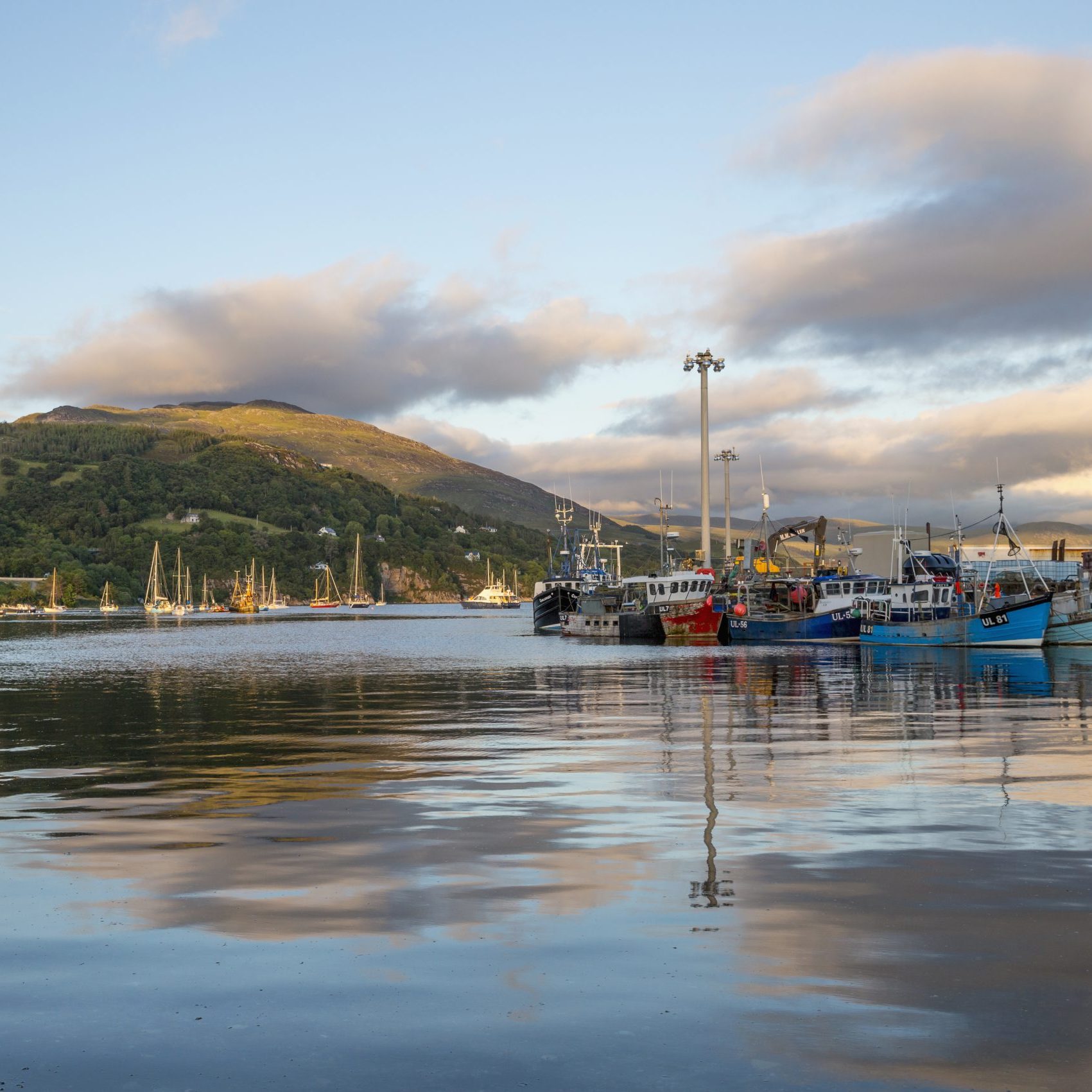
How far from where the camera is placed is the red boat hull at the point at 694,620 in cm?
9862

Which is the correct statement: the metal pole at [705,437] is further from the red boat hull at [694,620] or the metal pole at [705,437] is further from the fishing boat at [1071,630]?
the fishing boat at [1071,630]

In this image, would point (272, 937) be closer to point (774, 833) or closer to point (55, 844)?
point (55, 844)

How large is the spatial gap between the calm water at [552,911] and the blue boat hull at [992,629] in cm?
5048

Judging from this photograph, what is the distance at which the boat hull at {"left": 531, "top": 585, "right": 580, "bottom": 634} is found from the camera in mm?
139625

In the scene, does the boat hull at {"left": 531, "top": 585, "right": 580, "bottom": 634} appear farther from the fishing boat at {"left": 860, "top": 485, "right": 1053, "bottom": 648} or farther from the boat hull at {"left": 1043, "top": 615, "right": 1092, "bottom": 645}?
the boat hull at {"left": 1043, "top": 615, "right": 1092, "bottom": 645}

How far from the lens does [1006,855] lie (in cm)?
1420

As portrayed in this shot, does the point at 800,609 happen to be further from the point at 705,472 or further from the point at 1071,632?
the point at 1071,632

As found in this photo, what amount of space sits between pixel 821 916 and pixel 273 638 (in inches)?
4659

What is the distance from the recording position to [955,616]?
318 feet

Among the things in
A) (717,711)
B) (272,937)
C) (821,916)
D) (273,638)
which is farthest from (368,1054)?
(273,638)

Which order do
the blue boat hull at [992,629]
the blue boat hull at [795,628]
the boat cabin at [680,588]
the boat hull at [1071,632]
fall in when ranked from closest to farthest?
the blue boat hull at [992,629] → the boat hull at [1071,632] → the blue boat hull at [795,628] → the boat cabin at [680,588]

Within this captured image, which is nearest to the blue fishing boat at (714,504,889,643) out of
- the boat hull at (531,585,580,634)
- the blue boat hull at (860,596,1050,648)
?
the blue boat hull at (860,596,1050,648)

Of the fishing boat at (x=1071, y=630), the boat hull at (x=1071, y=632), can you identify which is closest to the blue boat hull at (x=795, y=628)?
the fishing boat at (x=1071, y=630)

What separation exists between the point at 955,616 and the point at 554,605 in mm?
52744
